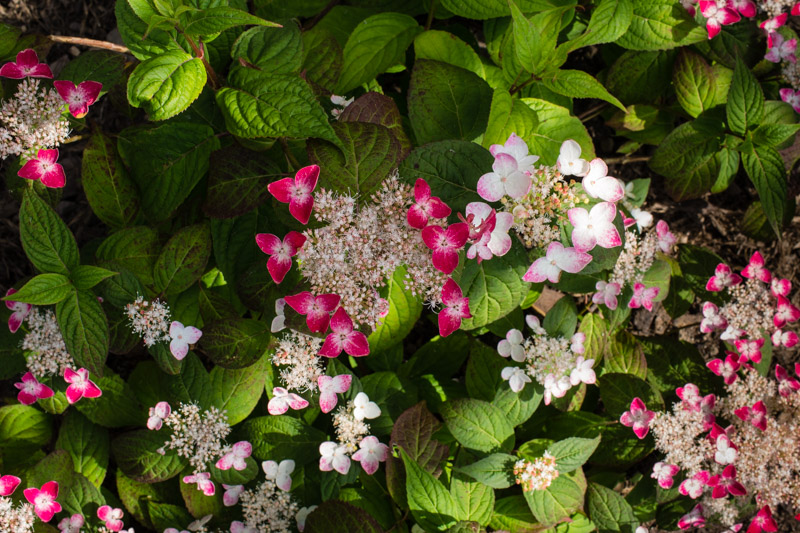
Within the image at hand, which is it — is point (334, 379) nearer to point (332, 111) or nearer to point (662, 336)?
point (332, 111)

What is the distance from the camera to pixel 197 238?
65.9 inches

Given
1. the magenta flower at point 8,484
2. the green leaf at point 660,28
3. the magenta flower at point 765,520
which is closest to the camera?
the magenta flower at point 8,484

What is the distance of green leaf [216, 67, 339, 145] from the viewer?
1295mm

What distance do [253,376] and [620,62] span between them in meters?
1.65

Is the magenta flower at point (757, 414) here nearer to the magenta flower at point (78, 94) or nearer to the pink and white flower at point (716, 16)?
the pink and white flower at point (716, 16)

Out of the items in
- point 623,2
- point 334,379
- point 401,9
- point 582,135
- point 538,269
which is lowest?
point 334,379

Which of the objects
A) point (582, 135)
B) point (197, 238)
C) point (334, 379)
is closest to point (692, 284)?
point (582, 135)

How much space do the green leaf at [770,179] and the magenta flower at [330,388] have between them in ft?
4.82

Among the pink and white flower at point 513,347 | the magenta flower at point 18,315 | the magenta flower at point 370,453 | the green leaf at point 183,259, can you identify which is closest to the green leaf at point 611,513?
the pink and white flower at point 513,347

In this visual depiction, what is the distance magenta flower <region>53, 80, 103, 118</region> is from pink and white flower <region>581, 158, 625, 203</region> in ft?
4.13

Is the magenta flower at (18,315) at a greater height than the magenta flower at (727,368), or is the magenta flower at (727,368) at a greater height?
the magenta flower at (18,315)

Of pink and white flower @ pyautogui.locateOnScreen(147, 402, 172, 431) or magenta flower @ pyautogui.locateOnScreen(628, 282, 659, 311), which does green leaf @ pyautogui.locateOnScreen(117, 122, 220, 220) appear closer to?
pink and white flower @ pyautogui.locateOnScreen(147, 402, 172, 431)

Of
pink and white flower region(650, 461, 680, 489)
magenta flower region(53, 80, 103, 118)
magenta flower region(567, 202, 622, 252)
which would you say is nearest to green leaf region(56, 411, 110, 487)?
magenta flower region(53, 80, 103, 118)

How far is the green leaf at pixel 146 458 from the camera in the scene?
5.99 ft
